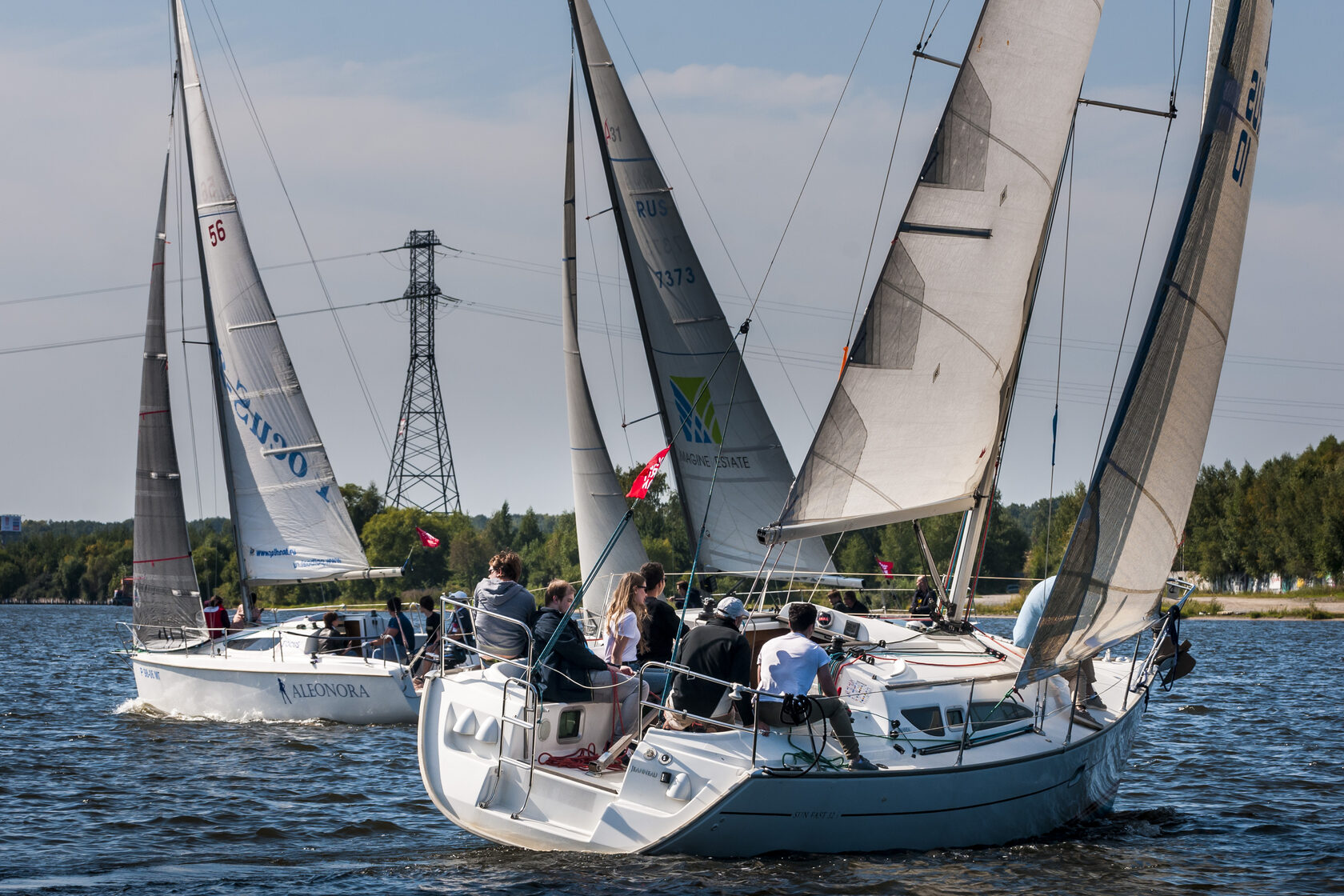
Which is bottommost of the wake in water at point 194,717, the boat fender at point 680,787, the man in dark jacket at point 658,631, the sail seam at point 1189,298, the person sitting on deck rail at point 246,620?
the wake in water at point 194,717

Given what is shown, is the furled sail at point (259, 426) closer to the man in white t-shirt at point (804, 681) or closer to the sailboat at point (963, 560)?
the sailboat at point (963, 560)

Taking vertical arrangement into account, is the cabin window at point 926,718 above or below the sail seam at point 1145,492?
below

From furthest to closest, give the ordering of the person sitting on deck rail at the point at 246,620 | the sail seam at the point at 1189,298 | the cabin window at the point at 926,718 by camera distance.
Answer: the person sitting on deck rail at the point at 246,620, the sail seam at the point at 1189,298, the cabin window at the point at 926,718

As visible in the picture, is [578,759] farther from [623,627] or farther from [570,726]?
[623,627]

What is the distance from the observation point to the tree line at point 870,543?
76.4m

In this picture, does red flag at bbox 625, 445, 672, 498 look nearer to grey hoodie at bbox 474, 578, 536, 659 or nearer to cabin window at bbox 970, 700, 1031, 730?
grey hoodie at bbox 474, 578, 536, 659

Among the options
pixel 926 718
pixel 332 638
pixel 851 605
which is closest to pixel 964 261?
pixel 926 718

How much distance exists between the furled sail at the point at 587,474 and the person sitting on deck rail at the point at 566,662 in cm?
1048

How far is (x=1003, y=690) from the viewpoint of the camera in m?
12.4

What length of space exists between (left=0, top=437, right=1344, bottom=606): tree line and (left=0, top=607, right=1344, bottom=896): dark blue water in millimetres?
37720

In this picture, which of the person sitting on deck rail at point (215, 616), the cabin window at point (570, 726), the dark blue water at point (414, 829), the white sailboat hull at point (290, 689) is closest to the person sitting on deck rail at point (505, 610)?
the cabin window at point (570, 726)

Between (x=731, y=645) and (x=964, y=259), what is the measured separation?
5239 millimetres

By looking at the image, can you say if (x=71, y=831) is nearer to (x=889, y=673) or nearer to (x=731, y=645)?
(x=731, y=645)

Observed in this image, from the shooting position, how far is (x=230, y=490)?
2528 cm
